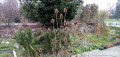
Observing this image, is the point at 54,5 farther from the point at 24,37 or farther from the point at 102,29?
the point at 102,29

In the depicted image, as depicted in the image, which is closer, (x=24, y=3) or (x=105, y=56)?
(x=105, y=56)

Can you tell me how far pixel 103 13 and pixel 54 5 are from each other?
10.5 feet

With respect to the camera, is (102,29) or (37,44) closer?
(37,44)

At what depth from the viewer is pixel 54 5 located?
337 centimetres

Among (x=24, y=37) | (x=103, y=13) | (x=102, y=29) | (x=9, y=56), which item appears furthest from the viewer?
(x=103, y=13)

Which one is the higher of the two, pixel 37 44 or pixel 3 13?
pixel 3 13

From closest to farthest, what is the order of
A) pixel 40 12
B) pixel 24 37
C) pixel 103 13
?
pixel 24 37 → pixel 40 12 → pixel 103 13

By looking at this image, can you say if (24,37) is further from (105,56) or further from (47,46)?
(105,56)

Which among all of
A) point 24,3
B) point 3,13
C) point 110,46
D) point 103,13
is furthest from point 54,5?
point 3,13

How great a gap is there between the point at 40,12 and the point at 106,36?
3.13 meters

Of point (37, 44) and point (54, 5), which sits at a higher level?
point (54, 5)

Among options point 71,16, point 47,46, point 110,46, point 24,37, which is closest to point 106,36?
point 110,46

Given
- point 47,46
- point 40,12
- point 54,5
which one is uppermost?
point 54,5

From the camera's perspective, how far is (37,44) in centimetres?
251
